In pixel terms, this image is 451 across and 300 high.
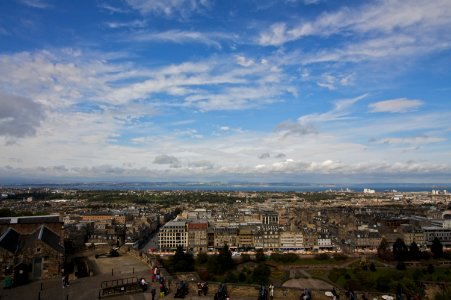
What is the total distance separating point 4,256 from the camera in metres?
17.4

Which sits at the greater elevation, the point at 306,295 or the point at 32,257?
the point at 32,257

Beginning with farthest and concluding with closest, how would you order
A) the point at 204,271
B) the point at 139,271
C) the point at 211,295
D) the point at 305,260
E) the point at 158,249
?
the point at 158,249, the point at 305,260, the point at 204,271, the point at 139,271, the point at 211,295

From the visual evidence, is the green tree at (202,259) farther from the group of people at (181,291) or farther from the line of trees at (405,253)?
the group of people at (181,291)

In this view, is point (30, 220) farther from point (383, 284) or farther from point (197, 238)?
point (197, 238)

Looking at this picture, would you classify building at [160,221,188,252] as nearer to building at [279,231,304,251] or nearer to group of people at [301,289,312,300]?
building at [279,231,304,251]

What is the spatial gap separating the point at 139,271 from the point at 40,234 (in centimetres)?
517

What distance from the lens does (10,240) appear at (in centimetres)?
1877

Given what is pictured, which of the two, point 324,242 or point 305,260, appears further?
point 324,242

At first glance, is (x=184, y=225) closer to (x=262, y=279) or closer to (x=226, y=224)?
(x=226, y=224)

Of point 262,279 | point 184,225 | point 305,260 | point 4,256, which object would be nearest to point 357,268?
point 305,260

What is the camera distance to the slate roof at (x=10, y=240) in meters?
17.9

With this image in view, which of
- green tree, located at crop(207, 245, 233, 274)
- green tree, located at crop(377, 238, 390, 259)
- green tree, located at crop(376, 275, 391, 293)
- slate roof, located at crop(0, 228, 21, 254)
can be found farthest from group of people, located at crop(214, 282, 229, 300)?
green tree, located at crop(377, 238, 390, 259)

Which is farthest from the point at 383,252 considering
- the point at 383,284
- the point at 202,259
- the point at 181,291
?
the point at 181,291

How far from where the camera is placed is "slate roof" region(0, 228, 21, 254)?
58.6 feet
